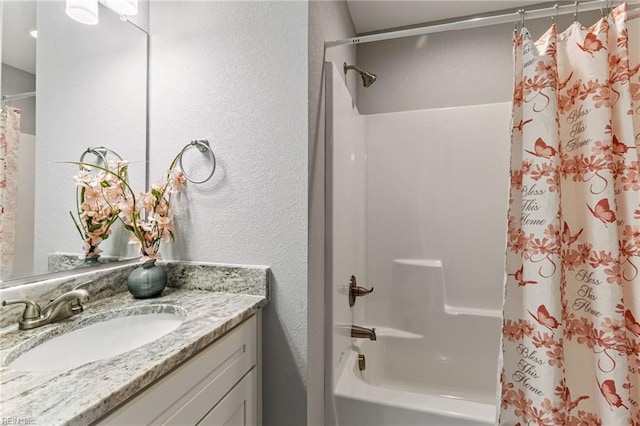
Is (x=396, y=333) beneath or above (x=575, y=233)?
beneath

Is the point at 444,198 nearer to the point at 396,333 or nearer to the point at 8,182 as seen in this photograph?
the point at 396,333

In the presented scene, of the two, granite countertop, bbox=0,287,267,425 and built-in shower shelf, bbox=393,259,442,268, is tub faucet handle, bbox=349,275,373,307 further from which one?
granite countertop, bbox=0,287,267,425

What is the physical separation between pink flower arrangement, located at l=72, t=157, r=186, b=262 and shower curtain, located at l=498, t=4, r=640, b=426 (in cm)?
119

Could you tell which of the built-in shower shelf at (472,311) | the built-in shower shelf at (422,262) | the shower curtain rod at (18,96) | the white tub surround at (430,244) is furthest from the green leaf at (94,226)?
the built-in shower shelf at (472,311)

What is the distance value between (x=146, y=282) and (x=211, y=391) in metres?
0.45

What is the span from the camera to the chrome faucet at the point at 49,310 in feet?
2.65

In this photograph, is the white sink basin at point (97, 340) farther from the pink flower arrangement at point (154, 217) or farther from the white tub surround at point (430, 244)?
the white tub surround at point (430, 244)

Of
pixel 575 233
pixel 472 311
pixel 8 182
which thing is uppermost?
pixel 8 182

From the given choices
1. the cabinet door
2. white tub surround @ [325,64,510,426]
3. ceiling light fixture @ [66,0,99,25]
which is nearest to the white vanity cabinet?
the cabinet door

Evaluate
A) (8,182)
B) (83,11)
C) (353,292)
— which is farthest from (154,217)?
(353,292)

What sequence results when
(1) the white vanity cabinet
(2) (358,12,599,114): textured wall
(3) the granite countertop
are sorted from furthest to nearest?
(2) (358,12,599,114): textured wall, (1) the white vanity cabinet, (3) the granite countertop

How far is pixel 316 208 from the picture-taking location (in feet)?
3.82

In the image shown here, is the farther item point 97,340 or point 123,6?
point 123,6

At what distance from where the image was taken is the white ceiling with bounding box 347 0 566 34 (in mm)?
1853
